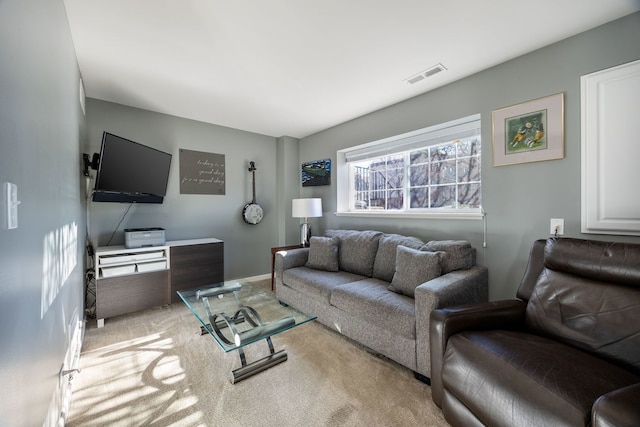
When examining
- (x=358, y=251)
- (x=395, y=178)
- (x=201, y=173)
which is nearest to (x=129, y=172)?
(x=201, y=173)

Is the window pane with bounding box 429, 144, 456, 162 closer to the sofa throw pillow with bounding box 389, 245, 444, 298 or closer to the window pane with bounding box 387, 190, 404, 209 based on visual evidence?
the window pane with bounding box 387, 190, 404, 209

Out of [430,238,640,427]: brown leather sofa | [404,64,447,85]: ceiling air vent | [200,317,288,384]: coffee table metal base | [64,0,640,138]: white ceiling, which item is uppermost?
[64,0,640,138]: white ceiling

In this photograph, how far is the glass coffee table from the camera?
1.65 m

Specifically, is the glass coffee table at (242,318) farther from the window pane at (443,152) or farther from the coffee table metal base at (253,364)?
the window pane at (443,152)

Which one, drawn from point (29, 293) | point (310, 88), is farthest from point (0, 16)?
point (310, 88)

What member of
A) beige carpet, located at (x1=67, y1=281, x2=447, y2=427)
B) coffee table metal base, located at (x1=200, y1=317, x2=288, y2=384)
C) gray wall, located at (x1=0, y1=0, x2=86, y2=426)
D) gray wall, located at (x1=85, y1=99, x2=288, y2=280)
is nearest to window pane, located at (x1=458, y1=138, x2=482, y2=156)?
beige carpet, located at (x1=67, y1=281, x2=447, y2=427)

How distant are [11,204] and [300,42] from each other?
1846 millimetres

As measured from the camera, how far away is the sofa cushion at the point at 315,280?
2.44 m

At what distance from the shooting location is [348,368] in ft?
6.19

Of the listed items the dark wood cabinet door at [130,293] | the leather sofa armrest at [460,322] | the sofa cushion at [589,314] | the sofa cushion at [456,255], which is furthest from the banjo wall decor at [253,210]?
the sofa cushion at [589,314]

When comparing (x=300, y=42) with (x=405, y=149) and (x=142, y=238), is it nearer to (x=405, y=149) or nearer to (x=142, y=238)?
(x=405, y=149)

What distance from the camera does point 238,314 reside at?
2.04m

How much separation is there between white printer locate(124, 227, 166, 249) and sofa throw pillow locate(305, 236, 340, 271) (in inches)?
67.3

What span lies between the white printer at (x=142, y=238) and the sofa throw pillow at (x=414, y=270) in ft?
8.39
